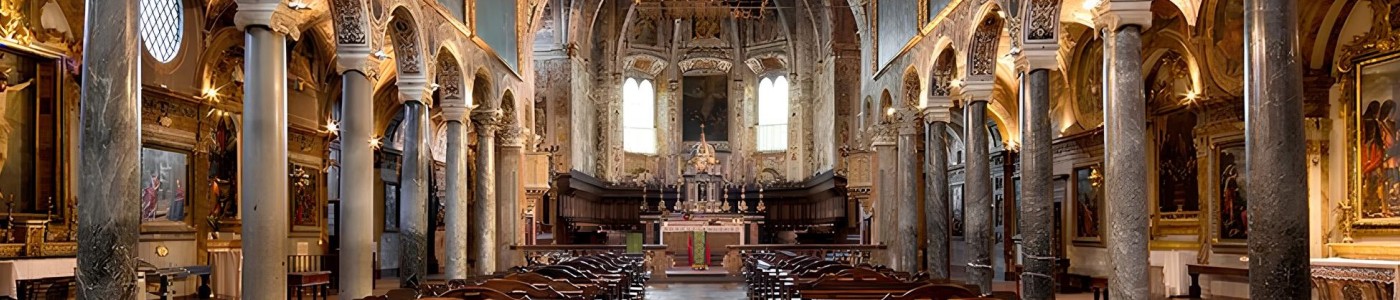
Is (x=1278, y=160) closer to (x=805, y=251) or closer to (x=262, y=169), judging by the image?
(x=262, y=169)

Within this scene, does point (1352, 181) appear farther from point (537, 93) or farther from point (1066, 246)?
point (537, 93)

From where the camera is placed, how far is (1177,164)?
2108 cm

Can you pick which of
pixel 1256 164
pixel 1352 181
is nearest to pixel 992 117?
pixel 1352 181

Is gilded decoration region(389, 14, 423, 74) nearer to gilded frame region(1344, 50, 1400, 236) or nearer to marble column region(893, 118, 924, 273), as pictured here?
marble column region(893, 118, 924, 273)

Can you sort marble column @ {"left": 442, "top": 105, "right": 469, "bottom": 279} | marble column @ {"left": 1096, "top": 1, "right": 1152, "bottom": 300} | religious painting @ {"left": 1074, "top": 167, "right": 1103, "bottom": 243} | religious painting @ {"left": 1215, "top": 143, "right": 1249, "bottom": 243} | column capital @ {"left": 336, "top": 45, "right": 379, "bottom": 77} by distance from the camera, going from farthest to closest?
1. religious painting @ {"left": 1074, "top": 167, "right": 1103, "bottom": 243}
2. marble column @ {"left": 442, "top": 105, "right": 469, "bottom": 279}
3. religious painting @ {"left": 1215, "top": 143, "right": 1249, "bottom": 243}
4. column capital @ {"left": 336, "top": 45, "right": 379, "bottom": 77}
5. marble column @ {"left": 1096, "top": 1, "right": 1152, "bottom": 300}

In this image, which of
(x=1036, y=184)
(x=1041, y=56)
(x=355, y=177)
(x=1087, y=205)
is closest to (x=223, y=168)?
(x=355, y=177)

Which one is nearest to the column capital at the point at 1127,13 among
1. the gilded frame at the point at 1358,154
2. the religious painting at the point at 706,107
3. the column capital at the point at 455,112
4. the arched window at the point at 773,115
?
the gilded frame at the point at 1358,154

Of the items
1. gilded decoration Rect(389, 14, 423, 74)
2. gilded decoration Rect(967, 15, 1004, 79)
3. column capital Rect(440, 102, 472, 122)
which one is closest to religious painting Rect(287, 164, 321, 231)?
column capital Rect(440, 102, 472, 122)

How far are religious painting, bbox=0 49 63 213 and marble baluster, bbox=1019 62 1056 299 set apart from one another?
540 inches

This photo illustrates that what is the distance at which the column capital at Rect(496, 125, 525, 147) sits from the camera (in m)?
29.4

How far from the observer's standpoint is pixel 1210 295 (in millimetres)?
20391

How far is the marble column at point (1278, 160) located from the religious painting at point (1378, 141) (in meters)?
7.83

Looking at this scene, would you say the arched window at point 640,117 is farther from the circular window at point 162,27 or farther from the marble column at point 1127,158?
the marble column at point 1127,158

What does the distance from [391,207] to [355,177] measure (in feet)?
51.2
